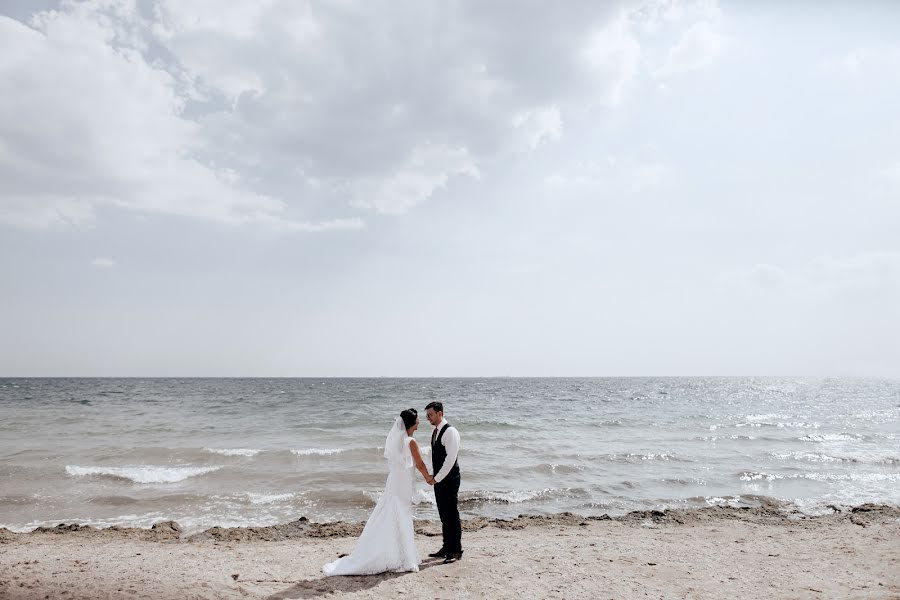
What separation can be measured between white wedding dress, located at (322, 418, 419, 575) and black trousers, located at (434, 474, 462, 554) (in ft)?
1.62

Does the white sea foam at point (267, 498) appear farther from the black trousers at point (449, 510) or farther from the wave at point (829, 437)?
the wave at point (829, 437)

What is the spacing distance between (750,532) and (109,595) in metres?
9.92

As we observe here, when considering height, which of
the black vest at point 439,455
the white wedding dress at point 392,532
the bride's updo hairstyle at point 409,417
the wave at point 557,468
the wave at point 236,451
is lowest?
the wave at point 557,468

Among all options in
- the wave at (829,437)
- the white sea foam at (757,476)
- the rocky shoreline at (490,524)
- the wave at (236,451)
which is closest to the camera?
the rocky shoreline at (490,524)

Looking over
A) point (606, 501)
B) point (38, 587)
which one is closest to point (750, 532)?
point (606, 501)

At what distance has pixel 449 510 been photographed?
6.92 metres

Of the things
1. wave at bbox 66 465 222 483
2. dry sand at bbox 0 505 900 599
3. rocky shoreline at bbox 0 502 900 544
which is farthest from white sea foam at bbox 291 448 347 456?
dry sand at bbox 0 505 900 599

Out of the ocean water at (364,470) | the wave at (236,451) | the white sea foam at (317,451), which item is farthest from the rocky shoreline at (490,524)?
the wave at (236,451)

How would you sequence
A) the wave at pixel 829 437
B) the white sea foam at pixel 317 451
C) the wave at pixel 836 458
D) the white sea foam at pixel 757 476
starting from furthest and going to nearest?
the wave at pixel 829 437 → the wave at pixel 836 458 → the white sea foam at pixel 317 451 → the white sea foam at pixel 757 476

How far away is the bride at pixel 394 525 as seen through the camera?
637cm

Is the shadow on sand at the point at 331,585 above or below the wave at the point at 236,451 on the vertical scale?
above

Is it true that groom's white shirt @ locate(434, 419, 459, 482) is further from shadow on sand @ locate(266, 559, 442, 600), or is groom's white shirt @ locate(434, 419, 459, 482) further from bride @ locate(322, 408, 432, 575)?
shadow on sand @ locate(266, 559, 442, 600)

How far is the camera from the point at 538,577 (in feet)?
20.9

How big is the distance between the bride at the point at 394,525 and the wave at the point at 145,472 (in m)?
8.99
